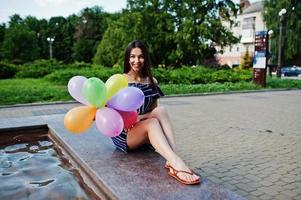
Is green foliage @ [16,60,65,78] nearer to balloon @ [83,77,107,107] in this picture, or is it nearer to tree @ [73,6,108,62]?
balloon @ [83,77,107,107]

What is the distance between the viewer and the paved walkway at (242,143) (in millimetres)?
3895

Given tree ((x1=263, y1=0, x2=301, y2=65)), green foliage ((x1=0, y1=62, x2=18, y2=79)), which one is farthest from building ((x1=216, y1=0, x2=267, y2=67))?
green foliage ((x1=0, y1=62, x2=18, y2=79))

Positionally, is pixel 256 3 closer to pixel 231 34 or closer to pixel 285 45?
pixel 285 45

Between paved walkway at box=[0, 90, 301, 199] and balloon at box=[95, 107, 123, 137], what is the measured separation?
62.3 inches

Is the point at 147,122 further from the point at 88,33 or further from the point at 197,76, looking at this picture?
the point at 88,33

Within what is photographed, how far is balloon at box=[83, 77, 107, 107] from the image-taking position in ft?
9.89

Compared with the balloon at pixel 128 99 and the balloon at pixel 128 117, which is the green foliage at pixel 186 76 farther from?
the balloon at pixel 128 99

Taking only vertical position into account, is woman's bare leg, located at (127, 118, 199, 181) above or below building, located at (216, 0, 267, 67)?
below

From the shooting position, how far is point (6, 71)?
86.9ft

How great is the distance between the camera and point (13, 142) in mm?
Result: 5160

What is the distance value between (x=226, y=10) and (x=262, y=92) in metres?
12.7

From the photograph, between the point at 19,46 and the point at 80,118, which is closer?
the point at 80,118

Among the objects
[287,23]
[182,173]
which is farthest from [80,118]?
[287,23]

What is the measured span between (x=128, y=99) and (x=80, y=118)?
1.70 feet
